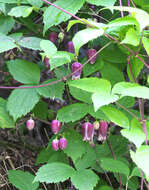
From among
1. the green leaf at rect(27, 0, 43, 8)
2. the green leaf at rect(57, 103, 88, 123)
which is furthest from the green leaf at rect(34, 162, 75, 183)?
the green leaf at rect(27, 0, 43, 8)

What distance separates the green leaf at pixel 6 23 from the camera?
5.49ft

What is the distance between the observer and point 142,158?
0.96m

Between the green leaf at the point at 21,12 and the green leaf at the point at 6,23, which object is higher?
the green leaf at the point at 21,12

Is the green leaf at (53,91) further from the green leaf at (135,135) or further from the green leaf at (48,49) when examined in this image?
the green leaf at (135,135)

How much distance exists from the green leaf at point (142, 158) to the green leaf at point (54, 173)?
0.55 meters

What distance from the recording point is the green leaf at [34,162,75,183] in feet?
4.70

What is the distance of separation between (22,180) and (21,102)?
515 mm

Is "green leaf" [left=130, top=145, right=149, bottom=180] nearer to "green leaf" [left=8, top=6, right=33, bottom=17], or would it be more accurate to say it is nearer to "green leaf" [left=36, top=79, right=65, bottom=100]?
"green leaf" [left=36, top=79, right=65, bottom=100]

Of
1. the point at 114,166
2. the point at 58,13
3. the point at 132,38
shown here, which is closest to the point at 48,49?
the point at 58,13

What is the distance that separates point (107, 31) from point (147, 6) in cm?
61

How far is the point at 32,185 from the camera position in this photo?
1741 millimetres

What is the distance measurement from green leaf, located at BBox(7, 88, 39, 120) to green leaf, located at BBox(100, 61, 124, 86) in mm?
441

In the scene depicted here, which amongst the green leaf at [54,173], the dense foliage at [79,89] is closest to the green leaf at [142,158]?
the dense foliage at [79,89]

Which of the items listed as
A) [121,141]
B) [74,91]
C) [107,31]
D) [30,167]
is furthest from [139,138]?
[30,167]
